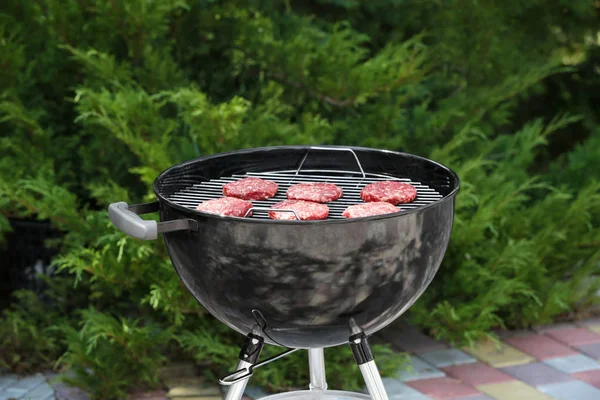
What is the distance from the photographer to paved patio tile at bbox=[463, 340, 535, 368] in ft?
→ 10.7

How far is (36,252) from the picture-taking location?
11.3ft

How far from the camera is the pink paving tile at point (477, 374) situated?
310 centimetres

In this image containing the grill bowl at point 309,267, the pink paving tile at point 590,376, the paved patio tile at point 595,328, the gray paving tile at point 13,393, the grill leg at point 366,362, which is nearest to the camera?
the grill bowl at point 309,267

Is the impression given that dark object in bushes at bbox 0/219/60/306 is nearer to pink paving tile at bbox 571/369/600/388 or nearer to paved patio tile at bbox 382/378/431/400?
paved patio tile at bbox 382/378/431/400

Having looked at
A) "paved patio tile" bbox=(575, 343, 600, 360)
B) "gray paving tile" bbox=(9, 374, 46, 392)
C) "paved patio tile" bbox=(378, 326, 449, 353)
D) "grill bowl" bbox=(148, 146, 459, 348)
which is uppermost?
"grill bowl" bbox=(148, 146, 459, 348)

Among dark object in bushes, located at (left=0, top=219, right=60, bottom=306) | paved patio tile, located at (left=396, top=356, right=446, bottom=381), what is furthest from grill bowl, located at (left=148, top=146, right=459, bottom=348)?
dark object in bushes, located at (left=0, top=219, right=60, bottom=306)

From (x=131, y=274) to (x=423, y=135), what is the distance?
4.54ft

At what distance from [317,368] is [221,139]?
3.14 ft

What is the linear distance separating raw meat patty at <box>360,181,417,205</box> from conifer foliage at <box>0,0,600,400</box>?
2.59 feet

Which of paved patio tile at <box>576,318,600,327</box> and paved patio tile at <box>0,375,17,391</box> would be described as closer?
paved patio tile at <box>0,375,17,391</box>

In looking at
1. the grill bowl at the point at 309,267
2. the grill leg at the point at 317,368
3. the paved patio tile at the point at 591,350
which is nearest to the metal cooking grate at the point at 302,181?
the grill bowl at the point at 309,267

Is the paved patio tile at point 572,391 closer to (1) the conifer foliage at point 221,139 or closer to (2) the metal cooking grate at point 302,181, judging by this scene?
(1) the conifer foliage at point 221,139

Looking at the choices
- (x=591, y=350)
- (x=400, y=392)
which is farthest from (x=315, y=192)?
(x=591, y=350)

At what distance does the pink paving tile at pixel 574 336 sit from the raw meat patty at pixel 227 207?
1.86 meters
